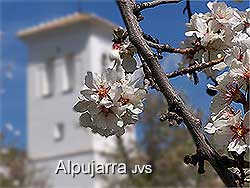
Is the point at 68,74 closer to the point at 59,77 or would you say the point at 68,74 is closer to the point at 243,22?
the point at 59,77

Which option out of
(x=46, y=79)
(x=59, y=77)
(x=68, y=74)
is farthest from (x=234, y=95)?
(x=46, y=79)

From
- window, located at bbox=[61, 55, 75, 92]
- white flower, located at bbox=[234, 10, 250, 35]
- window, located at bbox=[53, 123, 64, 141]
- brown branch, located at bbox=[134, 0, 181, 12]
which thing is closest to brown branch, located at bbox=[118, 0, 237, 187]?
brown branch, located at bbox=[134, 0, 181, 12]

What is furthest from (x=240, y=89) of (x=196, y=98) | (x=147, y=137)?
(x=147, y=137)

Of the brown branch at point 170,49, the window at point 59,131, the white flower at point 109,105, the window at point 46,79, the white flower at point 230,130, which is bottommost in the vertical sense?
the white flower at point 230,130

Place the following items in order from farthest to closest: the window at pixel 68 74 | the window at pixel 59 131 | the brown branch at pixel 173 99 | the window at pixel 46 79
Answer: the window at pixel 59 131
the window at pixel 46 79
the window at pixel 68 74
the brown branch at pixel 173 99

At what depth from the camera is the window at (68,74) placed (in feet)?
40.2

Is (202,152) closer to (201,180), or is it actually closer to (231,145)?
(231,145)

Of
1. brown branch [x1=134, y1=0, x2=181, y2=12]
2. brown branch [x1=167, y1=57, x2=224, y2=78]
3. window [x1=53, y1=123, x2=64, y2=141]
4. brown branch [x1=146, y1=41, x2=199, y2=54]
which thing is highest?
window [x1=53, y1=123, x2=64, y2=141]

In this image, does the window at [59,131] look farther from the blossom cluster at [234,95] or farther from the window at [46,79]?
the blossom cluster at [234,95]

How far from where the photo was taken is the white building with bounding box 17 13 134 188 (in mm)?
12445

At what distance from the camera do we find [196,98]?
3.37 feet

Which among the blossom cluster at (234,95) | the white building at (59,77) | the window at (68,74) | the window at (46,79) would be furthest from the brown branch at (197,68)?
the window at (46,79)

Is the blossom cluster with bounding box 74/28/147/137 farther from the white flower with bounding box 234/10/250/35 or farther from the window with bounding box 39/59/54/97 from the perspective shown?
the window with bounding box 39/59/54/97

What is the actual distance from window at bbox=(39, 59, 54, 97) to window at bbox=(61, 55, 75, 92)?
1.66 feet
